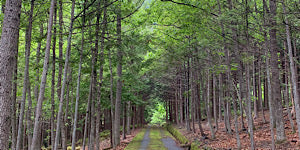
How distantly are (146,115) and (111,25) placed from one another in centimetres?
4279

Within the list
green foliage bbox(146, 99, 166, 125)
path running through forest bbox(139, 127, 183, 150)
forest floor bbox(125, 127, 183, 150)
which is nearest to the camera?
forest floor bbox(125, 127, 183, 150)

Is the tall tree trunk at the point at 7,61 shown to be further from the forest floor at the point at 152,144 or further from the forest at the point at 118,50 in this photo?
the forest floor at the point at 152,144

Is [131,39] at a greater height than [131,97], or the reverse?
[131,39]

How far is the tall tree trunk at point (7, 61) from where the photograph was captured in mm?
5410

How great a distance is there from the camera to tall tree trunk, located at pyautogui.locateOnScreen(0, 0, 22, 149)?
541 centimetres

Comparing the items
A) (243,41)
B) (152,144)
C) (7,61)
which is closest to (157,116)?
(152,144)

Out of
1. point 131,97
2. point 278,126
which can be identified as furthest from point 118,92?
point 278,126

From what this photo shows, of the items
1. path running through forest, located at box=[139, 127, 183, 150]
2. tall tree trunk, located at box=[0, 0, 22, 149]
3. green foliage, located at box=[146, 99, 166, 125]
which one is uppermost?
tall tree trunk, located at box=[0, 0, 22, 149]

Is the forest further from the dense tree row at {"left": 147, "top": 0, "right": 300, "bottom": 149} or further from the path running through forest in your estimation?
the path running through forest

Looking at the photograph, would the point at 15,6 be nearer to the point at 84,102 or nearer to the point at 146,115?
the point at 84,102

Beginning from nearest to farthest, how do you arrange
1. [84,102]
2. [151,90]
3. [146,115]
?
[84,102]
[151,90]
[146,115]

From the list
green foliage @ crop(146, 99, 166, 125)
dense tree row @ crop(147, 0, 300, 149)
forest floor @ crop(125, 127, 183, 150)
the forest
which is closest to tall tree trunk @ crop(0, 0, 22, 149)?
the forest

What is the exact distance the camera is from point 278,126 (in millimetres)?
9344

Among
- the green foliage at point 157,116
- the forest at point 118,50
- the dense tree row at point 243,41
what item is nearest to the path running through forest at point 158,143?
the forest at point 118,50
